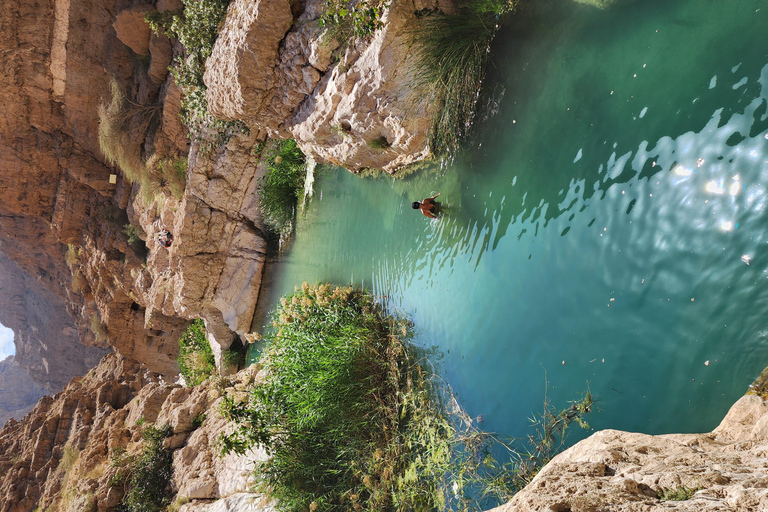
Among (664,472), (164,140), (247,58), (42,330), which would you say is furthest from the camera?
(42,330)

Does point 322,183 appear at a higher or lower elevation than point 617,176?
higher

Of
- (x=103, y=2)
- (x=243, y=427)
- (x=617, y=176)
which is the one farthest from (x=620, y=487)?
(x=103, y=2)

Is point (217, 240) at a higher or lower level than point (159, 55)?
lower

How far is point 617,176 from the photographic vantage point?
4086 millimetres

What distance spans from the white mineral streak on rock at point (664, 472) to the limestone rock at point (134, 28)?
10.8m

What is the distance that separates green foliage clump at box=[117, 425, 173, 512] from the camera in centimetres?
801

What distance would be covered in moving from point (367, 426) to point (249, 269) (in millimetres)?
5739

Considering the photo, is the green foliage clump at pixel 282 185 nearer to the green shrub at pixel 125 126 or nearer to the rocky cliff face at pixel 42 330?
the green shrub at pixel 125 126

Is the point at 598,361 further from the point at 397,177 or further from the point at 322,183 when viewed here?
the point at 322,183

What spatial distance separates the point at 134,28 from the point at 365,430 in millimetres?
9188

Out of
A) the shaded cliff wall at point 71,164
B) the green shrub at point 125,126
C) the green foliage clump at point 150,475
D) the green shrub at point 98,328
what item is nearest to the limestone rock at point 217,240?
the green shrub at point 125,126

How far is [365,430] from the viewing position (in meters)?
6.18

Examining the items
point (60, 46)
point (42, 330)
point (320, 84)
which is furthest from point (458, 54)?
point (42, 330)

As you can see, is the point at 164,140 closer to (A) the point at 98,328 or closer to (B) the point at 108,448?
(B) the point at 108,448
